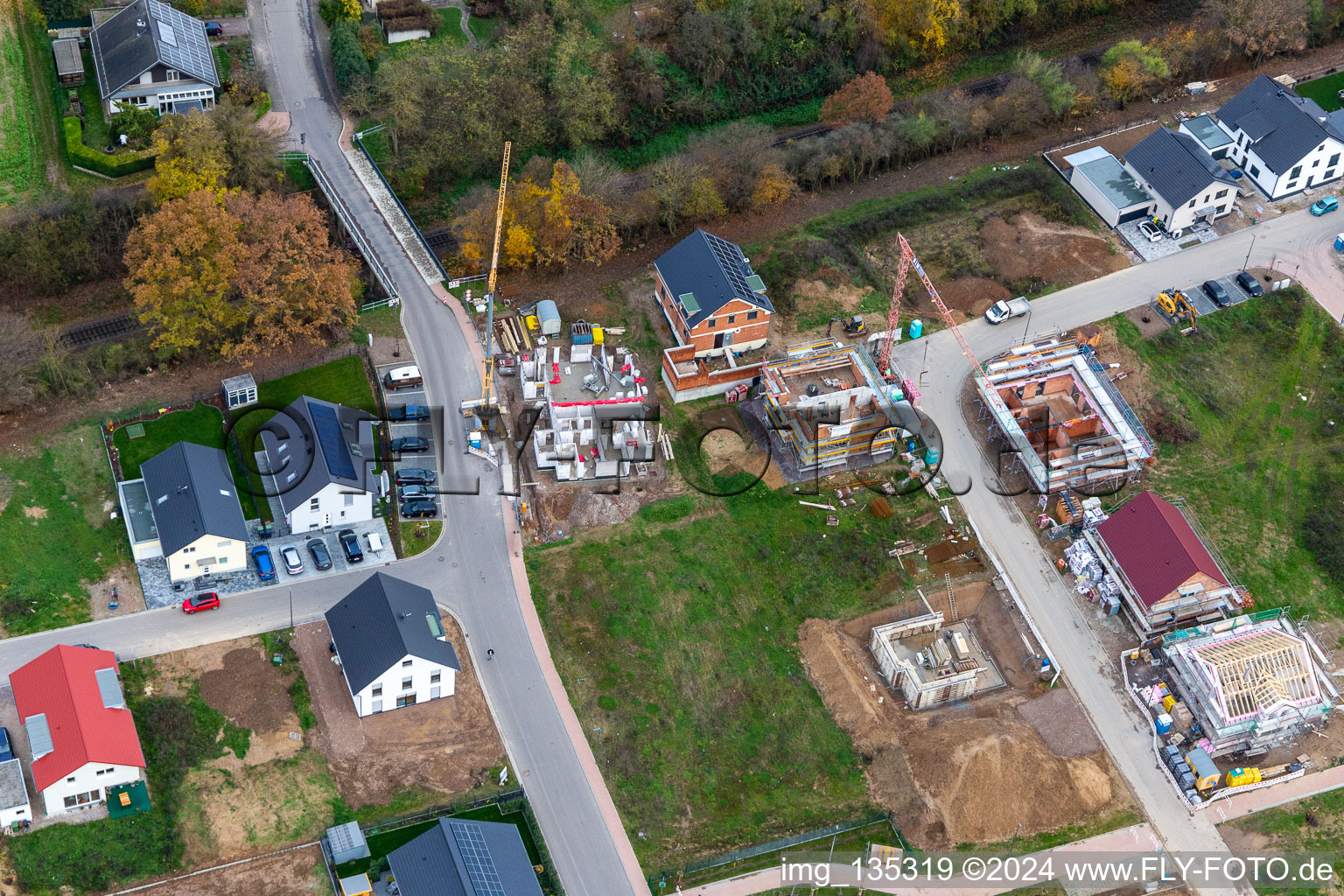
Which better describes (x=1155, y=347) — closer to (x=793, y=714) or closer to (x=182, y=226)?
(x=793, y=714)

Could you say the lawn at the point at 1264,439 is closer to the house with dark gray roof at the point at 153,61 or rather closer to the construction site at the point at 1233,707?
the construction site at the point at 1233,707

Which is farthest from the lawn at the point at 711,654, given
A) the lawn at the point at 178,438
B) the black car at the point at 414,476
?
the lawn at the point at 178,438

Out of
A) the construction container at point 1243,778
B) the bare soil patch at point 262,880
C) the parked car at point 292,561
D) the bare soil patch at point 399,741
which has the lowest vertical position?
the construction container at point 1243,778

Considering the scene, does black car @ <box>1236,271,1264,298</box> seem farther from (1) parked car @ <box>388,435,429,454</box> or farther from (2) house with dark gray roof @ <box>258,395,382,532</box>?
(2) house with dark gray roof @ <box>258,395,382,532</box>

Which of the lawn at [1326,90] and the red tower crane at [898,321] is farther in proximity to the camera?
the lawn at [1326,90]

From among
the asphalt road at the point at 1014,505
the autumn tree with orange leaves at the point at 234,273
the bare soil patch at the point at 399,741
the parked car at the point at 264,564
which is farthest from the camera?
the autumn tree with orange leaves at the point at 234,273

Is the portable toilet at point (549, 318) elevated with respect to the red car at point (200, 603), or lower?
elevated

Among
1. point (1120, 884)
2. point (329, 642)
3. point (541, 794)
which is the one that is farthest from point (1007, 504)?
point (329, 642)

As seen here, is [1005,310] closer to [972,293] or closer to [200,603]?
[972,293]
